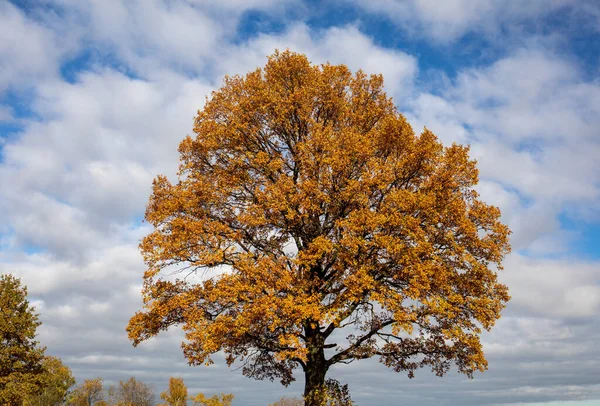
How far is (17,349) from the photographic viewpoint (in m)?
48.5

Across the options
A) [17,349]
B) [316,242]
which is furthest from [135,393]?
[316,242]

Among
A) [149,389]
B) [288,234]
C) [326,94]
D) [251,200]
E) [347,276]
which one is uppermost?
[326,94]

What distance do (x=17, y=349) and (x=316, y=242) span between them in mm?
39814

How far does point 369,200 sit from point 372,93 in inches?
317

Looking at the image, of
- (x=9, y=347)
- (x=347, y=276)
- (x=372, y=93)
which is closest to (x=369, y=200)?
(x=347, y=276)

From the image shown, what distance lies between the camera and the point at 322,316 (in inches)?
828

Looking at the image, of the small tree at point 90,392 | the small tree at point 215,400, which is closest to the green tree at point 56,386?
the small tree at point 90,392

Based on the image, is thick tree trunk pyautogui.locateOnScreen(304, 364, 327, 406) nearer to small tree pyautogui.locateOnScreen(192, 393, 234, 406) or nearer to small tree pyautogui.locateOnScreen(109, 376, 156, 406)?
small tree pyautogui.locateOnScreen(192, 393, 234, 406)

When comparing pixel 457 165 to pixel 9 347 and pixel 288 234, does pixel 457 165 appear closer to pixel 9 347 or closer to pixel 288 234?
pixel 288 234

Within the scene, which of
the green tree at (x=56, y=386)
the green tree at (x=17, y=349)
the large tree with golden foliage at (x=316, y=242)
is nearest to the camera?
the large tree with golden foliage at (x=316, y=242)

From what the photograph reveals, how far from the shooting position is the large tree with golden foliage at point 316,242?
21.2 meters

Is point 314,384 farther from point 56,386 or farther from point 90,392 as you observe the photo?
point 90,392

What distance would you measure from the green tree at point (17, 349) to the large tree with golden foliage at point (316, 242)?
30494 mm

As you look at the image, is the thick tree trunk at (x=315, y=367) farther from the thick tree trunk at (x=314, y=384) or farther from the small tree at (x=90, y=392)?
the small tree at (x=90, y=392)
